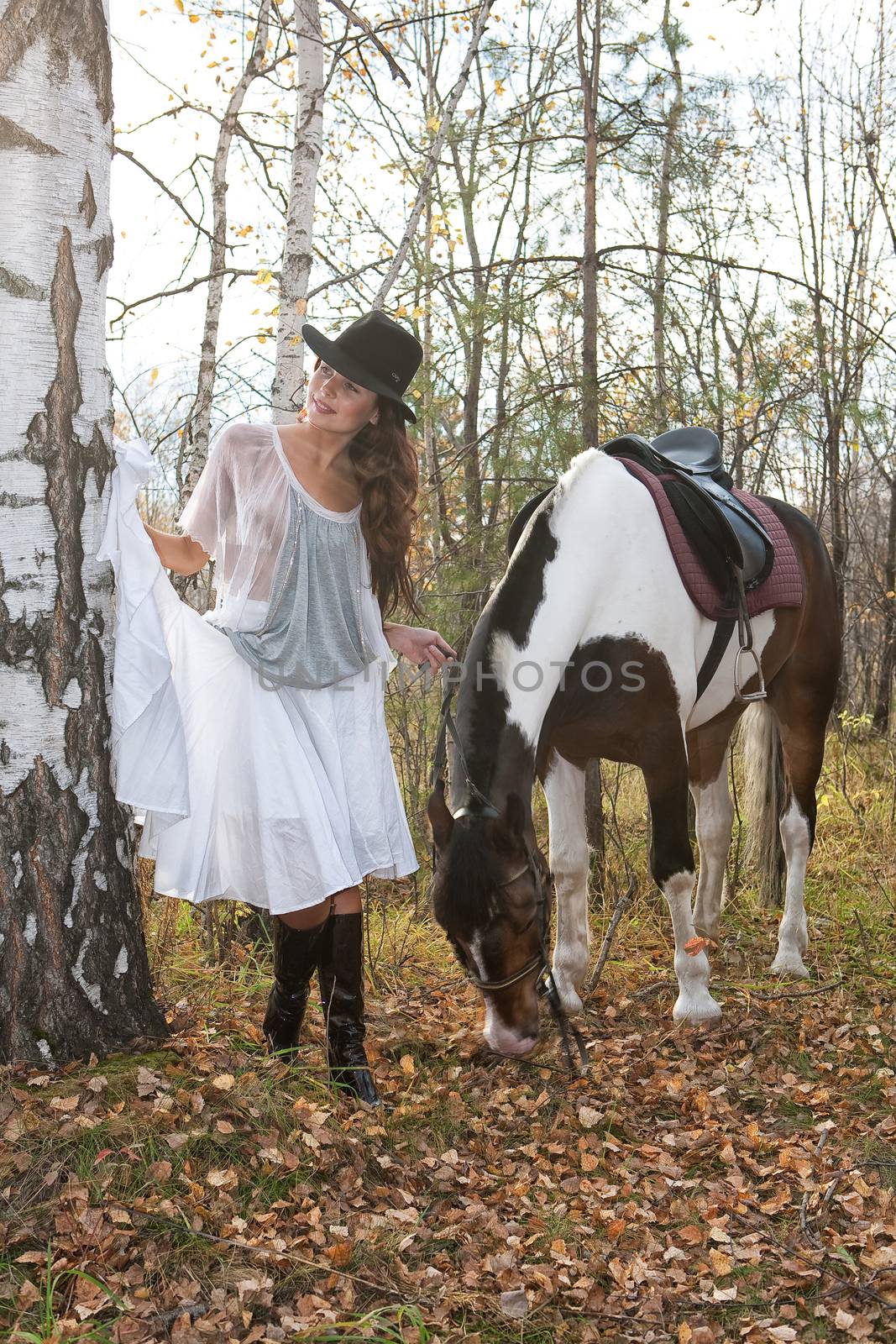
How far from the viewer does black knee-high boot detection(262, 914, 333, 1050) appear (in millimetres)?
2768

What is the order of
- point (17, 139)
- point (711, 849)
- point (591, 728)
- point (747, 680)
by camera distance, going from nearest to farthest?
point (17, 139), point (591, 728), point (747, 680), point (711, 849)

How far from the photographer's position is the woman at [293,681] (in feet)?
8.46

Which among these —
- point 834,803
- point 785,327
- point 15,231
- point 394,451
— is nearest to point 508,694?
point 394,451

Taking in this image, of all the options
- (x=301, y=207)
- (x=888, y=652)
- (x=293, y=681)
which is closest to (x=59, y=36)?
(x=293, y=681)

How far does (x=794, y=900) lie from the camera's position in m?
4.38

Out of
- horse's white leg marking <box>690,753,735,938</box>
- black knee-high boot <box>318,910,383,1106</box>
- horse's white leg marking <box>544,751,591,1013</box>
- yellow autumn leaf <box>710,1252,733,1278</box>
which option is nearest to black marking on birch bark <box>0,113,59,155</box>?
black knee-high boot <box>318,910,383,1106</box>

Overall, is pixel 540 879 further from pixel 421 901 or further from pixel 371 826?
pixel 421 901

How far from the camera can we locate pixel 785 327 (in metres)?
7.54

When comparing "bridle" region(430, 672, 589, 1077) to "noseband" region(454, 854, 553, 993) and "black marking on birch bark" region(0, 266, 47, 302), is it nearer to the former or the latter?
"noseband" region(454, 854, 553, 993)

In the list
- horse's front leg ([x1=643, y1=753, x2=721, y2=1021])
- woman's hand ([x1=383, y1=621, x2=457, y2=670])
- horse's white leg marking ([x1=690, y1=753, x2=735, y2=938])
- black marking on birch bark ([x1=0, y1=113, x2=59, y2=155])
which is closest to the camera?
black marking on birch bark ([x1=0, y1=113, x2=59, y2=155])

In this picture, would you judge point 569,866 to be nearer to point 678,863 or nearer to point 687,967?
point 678,863

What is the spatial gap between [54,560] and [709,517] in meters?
2.31

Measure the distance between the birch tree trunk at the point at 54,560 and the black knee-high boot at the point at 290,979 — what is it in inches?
17.0

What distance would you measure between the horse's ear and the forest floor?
2.32ft
